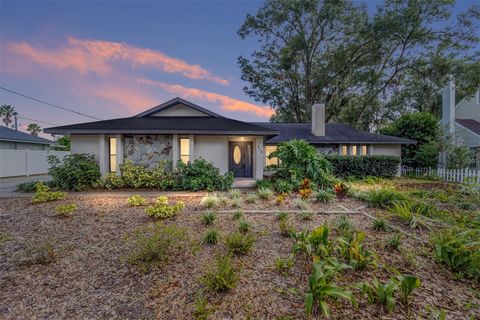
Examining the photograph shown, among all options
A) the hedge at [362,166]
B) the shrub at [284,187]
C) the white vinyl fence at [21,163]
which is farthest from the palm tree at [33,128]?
the hedge at [362,166]

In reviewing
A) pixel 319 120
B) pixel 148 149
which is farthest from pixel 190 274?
pixel 319 120

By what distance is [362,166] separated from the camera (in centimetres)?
1130

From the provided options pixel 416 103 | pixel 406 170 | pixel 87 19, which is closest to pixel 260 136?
pixel 87 19

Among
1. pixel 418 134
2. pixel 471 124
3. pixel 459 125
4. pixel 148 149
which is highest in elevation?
pixel 471 124

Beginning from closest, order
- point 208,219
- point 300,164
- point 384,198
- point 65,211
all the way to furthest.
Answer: point 208,219, point 65,211, point 384,198, point 300,164

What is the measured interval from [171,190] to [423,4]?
21.5 metres

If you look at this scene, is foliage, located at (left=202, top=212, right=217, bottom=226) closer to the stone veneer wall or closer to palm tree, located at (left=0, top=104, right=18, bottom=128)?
the stone veneer wall

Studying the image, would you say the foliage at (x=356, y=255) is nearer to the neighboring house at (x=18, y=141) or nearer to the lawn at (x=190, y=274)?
the lawn at (x=190, y=274)

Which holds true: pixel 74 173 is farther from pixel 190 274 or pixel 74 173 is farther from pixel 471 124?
pixel 471 124

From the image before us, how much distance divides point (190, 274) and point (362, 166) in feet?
36.6

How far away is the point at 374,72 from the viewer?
1875 cm

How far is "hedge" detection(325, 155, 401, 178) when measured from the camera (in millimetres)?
11187

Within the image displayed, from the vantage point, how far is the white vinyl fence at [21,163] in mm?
13273

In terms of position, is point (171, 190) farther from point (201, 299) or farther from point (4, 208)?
point (201, 299)
